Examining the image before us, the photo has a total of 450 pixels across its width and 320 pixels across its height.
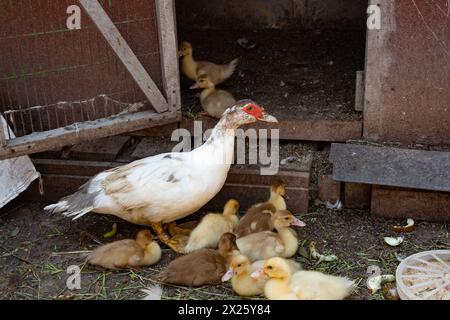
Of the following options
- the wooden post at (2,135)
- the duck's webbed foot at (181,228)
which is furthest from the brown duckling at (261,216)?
the wooden post at (2,135)

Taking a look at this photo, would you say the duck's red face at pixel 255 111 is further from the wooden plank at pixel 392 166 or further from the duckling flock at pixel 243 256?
the wooden plank at pixel 392 166

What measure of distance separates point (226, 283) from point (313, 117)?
1855mm

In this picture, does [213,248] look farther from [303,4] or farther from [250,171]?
[303,4]

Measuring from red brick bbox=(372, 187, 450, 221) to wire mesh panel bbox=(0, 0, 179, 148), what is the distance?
6.47 feet

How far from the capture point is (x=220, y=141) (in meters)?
4.83

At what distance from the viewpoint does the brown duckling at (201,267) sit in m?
4.30

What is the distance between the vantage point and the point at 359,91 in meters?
5.46

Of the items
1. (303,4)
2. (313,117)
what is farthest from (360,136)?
(303,4)

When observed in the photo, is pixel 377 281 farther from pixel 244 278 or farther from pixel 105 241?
pixel 105 241

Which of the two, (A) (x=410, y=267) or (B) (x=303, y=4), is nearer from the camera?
(A) (x=410, y=267)

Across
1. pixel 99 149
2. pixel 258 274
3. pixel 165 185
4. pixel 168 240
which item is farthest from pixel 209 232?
pixel 99 149

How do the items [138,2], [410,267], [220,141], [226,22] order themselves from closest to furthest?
[410,267] < [220,141] < [138,2] < [226,22]

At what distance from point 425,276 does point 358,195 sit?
46.5 inches

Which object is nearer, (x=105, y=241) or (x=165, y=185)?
(x=165, y=185)
